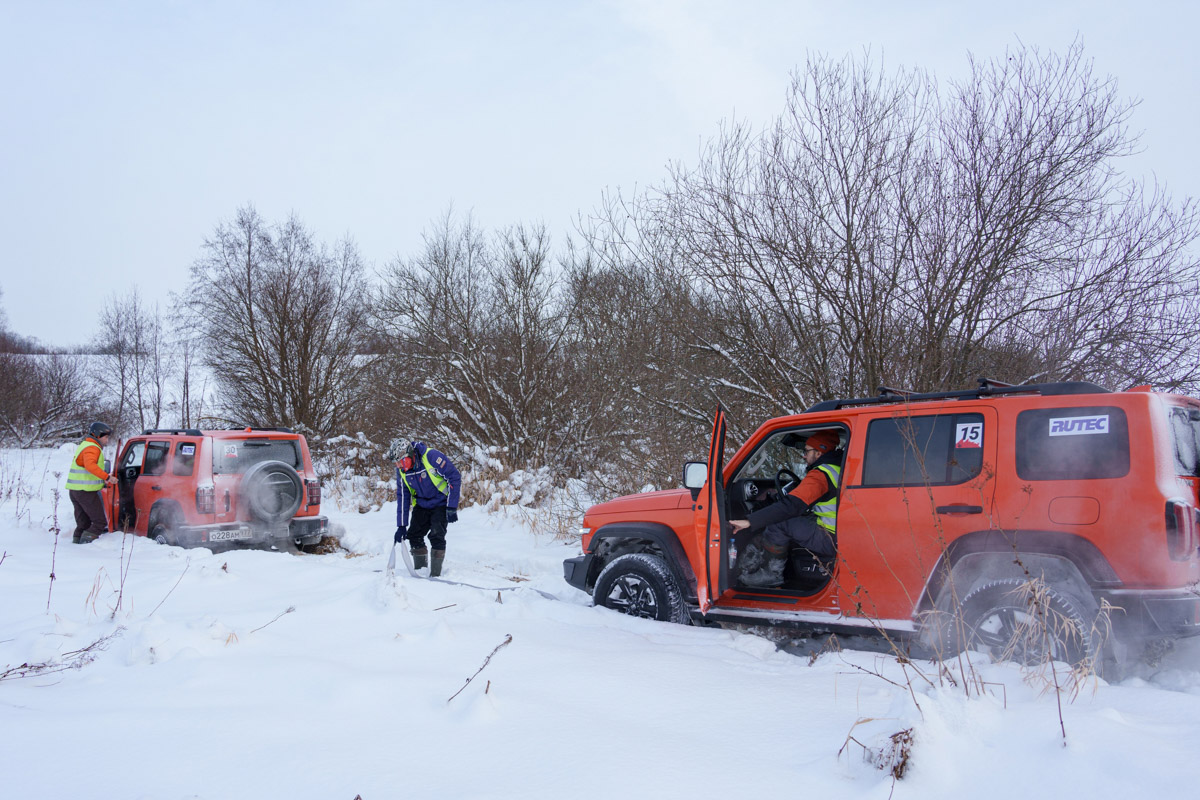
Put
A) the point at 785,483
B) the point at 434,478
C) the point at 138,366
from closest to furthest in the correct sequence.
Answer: the point at 785,483, the point at 434,478, the point at 138,366

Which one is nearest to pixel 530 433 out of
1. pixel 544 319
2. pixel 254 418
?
pixel 544 319

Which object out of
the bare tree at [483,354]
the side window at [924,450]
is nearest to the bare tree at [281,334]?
the bare tree at [483,354]

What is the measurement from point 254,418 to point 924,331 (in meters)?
20.2

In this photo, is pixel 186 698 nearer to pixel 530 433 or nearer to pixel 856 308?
pixel 856 308

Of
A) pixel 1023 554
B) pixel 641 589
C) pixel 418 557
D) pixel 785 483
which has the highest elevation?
pixel 785 483

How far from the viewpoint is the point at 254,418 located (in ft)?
72.4

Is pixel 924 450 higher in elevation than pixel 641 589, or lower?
higher

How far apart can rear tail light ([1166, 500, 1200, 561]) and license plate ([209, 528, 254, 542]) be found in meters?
8.97

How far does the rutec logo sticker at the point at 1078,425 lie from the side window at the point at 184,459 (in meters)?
8.87

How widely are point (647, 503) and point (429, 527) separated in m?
3.55

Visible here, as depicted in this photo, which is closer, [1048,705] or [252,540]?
[1048,705]

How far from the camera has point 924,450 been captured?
165 inches

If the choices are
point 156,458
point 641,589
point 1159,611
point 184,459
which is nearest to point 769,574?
point 641,589

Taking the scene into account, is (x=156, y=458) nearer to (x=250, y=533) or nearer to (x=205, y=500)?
(x=205, y=500)
